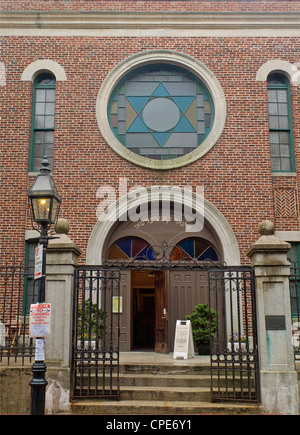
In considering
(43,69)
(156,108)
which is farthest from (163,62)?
(43,69)

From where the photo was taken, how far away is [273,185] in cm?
1228

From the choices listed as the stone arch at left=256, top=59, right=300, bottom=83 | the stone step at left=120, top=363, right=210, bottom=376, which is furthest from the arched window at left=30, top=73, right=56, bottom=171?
the stone step at left=120, top=363, right=210, bottom=376

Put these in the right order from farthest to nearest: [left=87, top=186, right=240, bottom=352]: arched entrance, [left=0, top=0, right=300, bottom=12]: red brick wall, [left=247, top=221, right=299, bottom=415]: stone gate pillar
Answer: [left=0, top=0, right=300, bottom=12]: red brick wall, [left=87, top=186, right=240, bottom=352]: arched entrance, [left=247, top=221, right=299, bottom=415]: stone gate pillar

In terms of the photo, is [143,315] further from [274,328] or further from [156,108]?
[274,328]

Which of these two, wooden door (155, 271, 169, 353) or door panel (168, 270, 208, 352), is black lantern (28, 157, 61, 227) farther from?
door panel (168, 270, 208, 352)

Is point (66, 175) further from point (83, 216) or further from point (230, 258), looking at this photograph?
point (230, 258)

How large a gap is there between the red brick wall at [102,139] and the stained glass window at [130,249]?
1.08 m

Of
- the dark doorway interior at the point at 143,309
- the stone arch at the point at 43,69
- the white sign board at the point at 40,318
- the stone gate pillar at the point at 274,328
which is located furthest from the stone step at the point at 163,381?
the dark doorway interior at the point at 143,309

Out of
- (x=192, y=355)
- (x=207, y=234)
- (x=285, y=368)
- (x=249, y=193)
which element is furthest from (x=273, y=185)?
(x=285, y=368)

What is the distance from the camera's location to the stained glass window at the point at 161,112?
12.7m

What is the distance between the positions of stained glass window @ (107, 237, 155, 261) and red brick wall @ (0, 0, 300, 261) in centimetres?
108

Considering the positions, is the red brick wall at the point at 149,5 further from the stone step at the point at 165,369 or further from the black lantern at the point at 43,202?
the stone step at the point at 165,369

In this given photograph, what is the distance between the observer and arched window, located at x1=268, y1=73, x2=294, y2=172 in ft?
41.4

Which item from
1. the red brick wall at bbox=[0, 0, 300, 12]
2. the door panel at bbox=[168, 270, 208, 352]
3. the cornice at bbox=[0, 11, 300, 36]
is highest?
the red brick wall at bbox=[0, 0, 300, 12]
